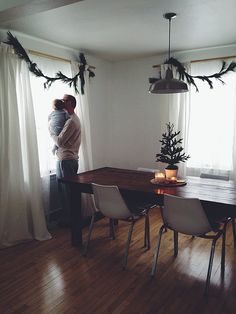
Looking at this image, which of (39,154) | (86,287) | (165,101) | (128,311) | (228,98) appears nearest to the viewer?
(128,311)

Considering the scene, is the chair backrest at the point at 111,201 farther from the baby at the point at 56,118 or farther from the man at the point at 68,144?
the baby at the point at 56,118

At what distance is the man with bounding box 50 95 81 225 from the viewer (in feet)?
10.9

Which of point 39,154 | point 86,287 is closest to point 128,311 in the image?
point 86,287

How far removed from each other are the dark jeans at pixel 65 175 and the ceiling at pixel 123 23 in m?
1.53

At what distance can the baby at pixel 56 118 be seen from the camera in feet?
11.1

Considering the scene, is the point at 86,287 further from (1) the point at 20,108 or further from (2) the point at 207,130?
(2) the point at 207,130

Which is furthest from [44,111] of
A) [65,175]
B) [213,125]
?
[213,125]

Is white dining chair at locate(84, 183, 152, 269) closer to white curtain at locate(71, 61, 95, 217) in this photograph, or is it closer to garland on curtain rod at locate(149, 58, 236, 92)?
white curtain at locate(71, 61, 95, 217)

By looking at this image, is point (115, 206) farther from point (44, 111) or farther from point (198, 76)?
point (198, 76)

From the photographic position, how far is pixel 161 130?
4238 millimetres

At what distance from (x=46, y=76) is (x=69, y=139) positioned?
83 cm

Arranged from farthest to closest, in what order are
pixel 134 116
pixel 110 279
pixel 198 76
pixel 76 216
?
pixel 134 116, pixel 198 76, pixel 76 216, pixel 110 279

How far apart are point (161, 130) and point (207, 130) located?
2.31 feet

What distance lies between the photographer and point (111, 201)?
2559 mm
